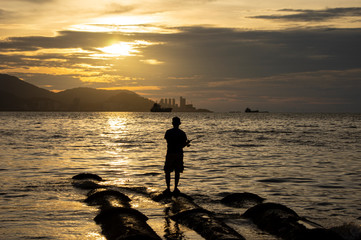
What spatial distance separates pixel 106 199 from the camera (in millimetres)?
11555

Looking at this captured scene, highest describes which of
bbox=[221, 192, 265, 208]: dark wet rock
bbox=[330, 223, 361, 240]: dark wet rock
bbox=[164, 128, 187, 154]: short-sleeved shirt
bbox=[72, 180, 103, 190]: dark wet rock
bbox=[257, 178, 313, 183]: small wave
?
bbox=[164, 128, 187, 154]: short-sleeved shirt

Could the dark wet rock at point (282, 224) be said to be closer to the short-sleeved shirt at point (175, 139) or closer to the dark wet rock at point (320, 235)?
the dark wet rock at point (320, 235)

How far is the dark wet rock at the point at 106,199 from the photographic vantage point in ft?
36.8

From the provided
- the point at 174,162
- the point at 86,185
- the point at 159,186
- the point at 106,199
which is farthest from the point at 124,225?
the point at 159,186

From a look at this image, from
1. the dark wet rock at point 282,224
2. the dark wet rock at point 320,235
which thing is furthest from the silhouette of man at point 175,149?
the dark wet rock at point 320,235

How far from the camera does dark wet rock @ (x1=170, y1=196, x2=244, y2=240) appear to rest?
8.00 meters

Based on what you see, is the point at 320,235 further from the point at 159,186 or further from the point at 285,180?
the point at 285,180

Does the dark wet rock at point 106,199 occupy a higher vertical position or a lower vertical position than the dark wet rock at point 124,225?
lower

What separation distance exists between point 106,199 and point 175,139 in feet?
8.68

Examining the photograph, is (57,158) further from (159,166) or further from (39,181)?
(39,181)

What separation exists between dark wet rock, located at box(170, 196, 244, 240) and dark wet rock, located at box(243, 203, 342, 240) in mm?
949

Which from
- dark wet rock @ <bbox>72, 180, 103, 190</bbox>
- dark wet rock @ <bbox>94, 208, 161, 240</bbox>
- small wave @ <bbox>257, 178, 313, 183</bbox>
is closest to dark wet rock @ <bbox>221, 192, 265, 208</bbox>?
dark wet rock @ <bbox>94, 208, 161, 240</bbox>

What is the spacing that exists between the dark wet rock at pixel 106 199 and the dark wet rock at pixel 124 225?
5.19 ft

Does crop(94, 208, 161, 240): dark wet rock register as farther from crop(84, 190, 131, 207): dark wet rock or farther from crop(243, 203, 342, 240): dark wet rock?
crop(243, 203, 342, 240): dark wet rock
